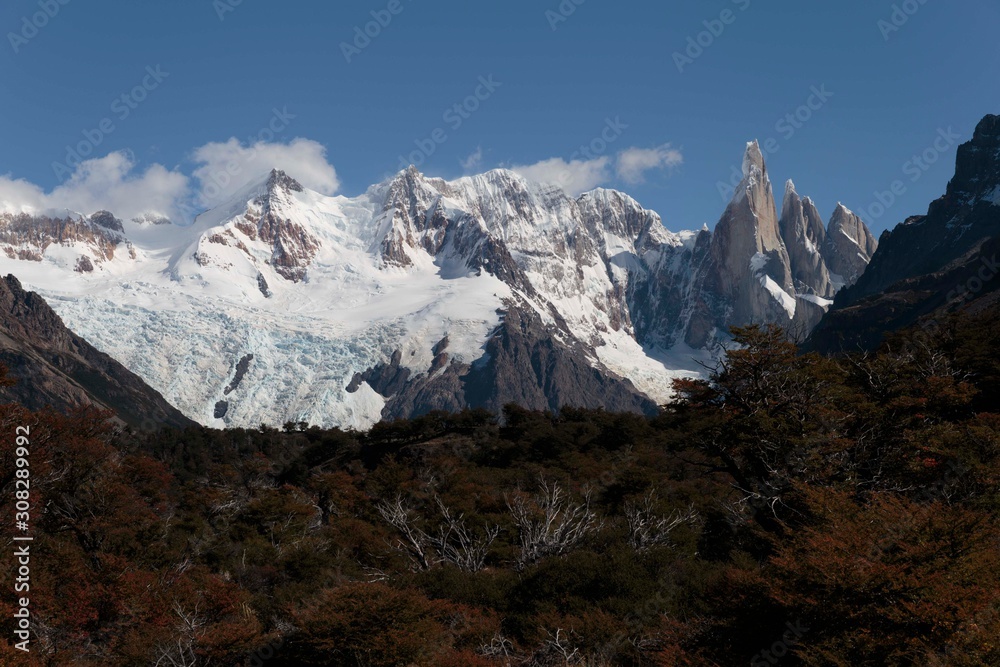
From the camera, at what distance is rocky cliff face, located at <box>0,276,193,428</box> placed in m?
142

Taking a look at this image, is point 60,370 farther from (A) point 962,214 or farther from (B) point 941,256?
(A) point 962,214

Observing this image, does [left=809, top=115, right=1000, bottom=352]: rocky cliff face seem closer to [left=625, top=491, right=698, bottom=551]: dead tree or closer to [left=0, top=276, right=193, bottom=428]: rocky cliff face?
[left=625, top=491, right=698, bottom=551]: dead tree

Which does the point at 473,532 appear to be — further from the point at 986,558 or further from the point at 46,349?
the point at 46,349

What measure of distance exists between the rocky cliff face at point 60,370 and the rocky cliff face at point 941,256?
152 meters

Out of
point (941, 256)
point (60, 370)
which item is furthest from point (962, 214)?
point (60, 370)

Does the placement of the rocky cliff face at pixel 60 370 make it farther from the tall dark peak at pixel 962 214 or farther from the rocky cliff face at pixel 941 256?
the tall dark peak at pixel 962 214

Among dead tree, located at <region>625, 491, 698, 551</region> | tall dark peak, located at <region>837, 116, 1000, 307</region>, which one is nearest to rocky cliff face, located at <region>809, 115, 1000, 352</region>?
tall dark peak, located at <region>837, 116, 1000, 307</region>

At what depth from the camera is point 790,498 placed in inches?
802

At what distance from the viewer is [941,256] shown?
554ft

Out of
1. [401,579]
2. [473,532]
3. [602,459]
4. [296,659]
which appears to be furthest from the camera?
[602,459]

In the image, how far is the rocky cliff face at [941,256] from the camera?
129 meters

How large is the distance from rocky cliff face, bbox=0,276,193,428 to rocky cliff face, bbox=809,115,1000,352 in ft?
498

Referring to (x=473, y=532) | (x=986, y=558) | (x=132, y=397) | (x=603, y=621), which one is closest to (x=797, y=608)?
(x=986, y=558)

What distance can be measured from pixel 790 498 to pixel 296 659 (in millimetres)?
14264
